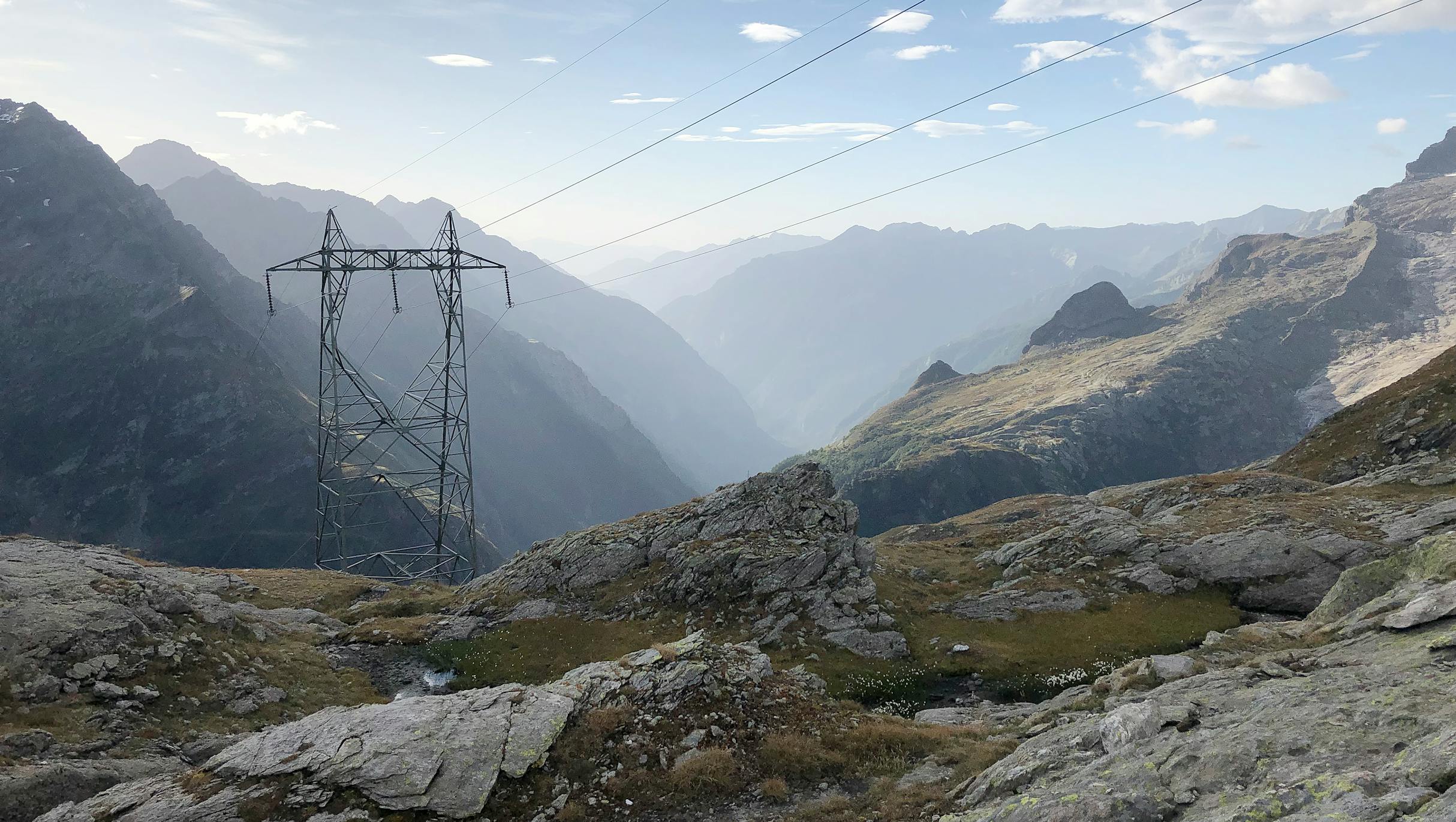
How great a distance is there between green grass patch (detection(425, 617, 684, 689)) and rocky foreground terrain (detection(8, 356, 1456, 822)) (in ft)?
0.71

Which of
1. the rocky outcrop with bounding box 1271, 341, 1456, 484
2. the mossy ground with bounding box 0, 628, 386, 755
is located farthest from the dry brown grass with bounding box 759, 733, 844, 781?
the rocky outcrop with bounding box 1271, 341, 1456, 484

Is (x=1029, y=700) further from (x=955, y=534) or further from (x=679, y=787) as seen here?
(x=955, y=534)

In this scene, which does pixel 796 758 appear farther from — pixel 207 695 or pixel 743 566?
pixel 207 695

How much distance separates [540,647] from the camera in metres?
40.4

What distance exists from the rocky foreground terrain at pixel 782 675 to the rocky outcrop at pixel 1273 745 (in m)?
0.08

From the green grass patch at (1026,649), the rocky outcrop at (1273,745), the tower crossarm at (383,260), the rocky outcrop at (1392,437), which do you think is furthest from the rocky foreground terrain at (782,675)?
the tower crossarm at (383,260)

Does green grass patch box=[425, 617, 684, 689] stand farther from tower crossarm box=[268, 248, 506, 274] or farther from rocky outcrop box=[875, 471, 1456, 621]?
tower crossarm box=[268, 248, 506, 274]

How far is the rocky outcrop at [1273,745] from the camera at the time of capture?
11.5m

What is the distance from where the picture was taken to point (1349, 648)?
20906 millimetres

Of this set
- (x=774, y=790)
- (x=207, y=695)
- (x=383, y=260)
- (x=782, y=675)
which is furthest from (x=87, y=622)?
(x=383, y=260)

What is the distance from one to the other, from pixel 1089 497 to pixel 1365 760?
10091 centimetres

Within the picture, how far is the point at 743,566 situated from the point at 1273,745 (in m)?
30.9

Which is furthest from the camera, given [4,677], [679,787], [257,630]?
[257,630]

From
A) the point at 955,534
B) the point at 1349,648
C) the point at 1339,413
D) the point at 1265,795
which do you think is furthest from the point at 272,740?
the point at 1339,413
